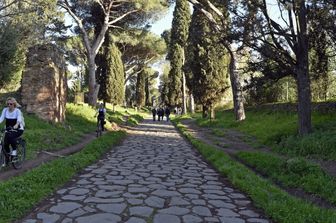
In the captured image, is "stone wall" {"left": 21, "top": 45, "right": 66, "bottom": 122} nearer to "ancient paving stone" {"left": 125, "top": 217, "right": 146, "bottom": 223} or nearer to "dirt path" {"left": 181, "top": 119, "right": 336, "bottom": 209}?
"dirt path" {"left": 181, "top": 119, "right": 336, "bottom": 209}

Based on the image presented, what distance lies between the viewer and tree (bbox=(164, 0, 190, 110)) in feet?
148

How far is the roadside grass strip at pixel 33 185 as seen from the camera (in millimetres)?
5891

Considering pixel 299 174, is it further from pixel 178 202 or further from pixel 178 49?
pixel 178 49

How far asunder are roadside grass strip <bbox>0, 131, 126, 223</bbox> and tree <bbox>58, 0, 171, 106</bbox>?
874 inches

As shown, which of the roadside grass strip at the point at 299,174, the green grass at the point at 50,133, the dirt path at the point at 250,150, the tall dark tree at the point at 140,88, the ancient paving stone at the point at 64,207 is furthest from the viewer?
the tall dark tree at the point at 140,88

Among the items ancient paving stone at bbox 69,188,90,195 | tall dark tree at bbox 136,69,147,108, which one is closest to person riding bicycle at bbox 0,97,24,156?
ancient paving stone at bbox 69,188,90,195

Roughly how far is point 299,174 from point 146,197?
3.89 m

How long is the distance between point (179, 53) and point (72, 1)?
20.1m

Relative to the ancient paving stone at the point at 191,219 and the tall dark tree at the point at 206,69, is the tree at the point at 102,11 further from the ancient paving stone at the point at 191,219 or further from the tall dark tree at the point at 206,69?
the ancient paving stone at the point at 191,219

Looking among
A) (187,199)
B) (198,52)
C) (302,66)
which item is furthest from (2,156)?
(198,52)

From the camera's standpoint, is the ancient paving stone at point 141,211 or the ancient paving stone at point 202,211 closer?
the ancient paving stone at point 141,211

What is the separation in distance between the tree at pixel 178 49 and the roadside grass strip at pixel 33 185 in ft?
112

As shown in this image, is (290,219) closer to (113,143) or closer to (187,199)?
(187,199)

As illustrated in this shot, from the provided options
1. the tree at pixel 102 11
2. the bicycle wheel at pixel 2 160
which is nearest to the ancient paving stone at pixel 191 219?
the bicycle wheel at pixel 2 160
